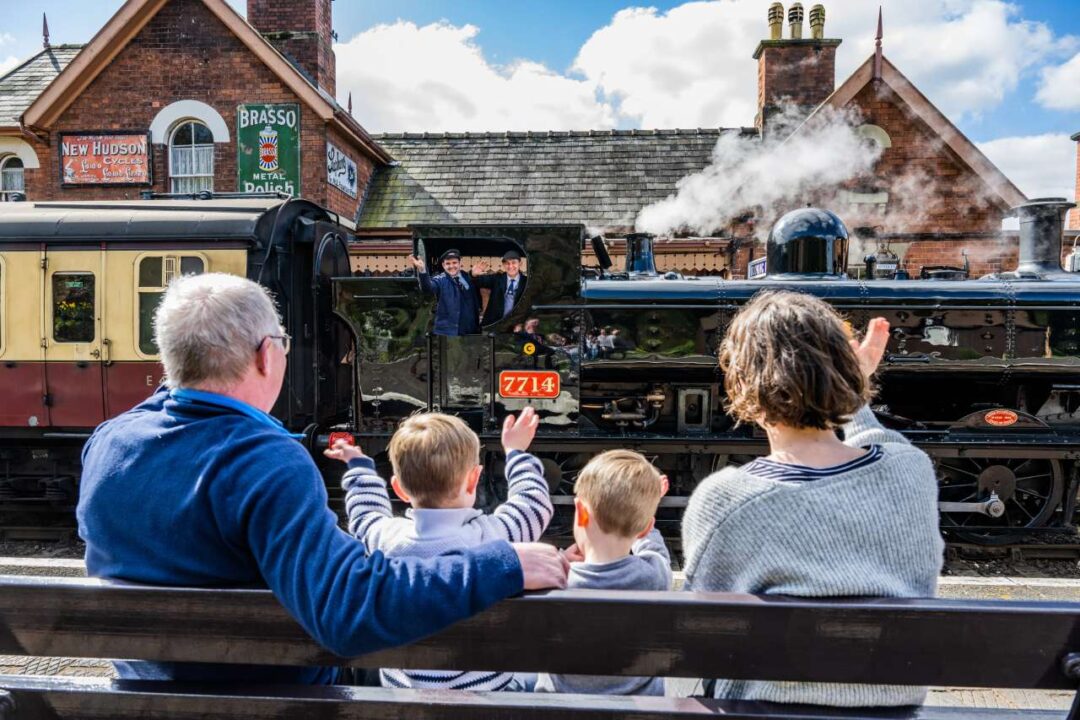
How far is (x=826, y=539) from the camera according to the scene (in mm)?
1358

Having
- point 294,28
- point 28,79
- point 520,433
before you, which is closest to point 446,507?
point 520,433

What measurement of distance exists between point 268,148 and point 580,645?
45.3ft

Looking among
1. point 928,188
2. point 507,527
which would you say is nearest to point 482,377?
point 507,527

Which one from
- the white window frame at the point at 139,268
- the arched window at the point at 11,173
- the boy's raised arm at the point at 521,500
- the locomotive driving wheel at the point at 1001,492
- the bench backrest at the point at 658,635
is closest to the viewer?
the bench backrest at the point at 658,635

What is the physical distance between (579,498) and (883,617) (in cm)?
79

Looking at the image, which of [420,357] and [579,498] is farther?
[420,357]

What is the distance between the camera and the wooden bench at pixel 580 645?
1.31 metres

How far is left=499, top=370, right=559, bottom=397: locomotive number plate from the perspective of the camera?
564 centimetres

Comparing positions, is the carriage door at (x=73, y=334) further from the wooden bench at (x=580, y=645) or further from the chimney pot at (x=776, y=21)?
the chimney pot at (x=776, y=21)

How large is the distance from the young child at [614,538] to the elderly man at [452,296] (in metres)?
3.91

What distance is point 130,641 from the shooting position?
1378 mm

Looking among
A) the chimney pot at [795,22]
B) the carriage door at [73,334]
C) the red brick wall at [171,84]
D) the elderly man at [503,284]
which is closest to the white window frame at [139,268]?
the carriage door at [73,334]

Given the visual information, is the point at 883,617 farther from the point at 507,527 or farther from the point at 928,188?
the point at 928,188

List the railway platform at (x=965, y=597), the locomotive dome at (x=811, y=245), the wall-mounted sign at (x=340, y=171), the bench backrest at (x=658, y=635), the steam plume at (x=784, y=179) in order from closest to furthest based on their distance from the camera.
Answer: the bench backrest at (x=658, y=635), the railway platform at (x=965, y=597), the locomotive dome at (x=811, y=245), the steam plume at (x=784, y=179), the wall-mounted sign at (x=340, y=171)
